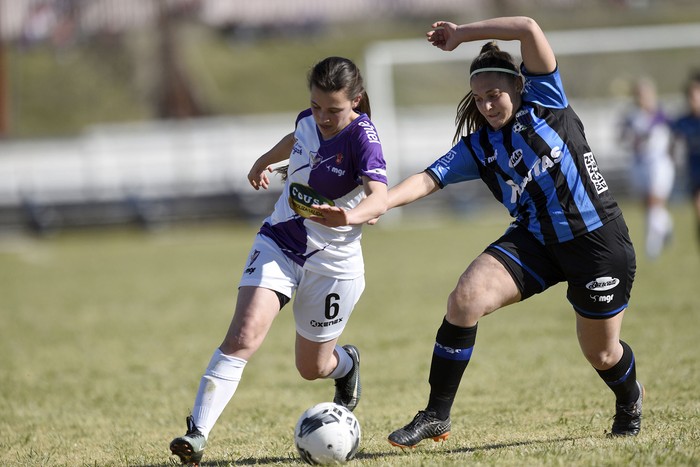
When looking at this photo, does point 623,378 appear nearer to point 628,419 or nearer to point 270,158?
point 628,419

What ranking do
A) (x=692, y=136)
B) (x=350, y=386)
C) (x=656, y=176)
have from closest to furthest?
(x=350, y=386), (x=692, y=136), (x=656, y=176)

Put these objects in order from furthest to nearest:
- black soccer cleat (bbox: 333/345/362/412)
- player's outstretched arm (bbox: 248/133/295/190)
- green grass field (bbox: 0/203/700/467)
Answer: black soccer cleat (bbox: 333/345/362/412) → player's outstretched arm (bbox: 248/133/295/190) → green grass field (bbox: 0/203/700/467)

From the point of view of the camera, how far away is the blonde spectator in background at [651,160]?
1282cm

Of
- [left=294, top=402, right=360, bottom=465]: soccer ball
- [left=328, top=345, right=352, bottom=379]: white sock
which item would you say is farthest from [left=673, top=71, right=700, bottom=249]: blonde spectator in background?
[left=294, top=402, right=360, bottom=465]: soccer ball

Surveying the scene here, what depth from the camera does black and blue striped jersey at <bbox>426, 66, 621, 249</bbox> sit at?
4633mm

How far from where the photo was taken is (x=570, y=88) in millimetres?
25719

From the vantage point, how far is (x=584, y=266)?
4.66 metres

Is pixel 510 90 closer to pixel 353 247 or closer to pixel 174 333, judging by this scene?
pixel 353 247

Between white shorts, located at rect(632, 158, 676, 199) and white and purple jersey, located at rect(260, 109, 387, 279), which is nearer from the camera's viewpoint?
white and purple jersey, located at rect(260, 109, 387, 279)

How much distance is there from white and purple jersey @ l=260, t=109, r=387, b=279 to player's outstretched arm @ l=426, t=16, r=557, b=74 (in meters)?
0.62

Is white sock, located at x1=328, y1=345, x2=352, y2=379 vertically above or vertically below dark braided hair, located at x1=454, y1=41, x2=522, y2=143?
below

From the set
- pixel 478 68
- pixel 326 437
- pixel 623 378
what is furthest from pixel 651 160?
pixel 326 437

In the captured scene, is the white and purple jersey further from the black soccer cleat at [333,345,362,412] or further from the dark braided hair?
the black soccer cleat at [333,345,362,412]

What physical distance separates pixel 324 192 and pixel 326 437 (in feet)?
4.05
